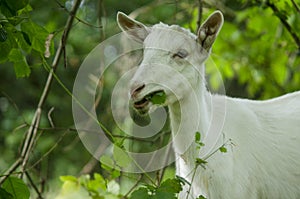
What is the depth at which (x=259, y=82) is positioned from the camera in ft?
23.1

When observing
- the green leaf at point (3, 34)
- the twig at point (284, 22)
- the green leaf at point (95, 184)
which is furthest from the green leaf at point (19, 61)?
the twig at point (284, 22)

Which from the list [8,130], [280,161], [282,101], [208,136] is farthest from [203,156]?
[8,130]

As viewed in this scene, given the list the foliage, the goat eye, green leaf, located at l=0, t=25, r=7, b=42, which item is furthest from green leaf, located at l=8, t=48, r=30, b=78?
the goat eye

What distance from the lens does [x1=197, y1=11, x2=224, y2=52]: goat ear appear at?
323 cm

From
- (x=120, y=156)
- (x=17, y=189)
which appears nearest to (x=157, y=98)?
(x=120, y=156)

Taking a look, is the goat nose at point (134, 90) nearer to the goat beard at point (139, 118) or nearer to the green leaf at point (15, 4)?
the goat beard at point (139, 118)

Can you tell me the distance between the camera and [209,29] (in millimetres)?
3262

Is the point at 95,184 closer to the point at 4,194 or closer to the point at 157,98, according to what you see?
the point at 157,98

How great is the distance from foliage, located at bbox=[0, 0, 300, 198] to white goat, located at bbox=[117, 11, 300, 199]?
0.35 feet

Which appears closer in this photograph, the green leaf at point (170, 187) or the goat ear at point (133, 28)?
the green leaf at point (170, 187)

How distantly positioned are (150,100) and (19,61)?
0.60 meters

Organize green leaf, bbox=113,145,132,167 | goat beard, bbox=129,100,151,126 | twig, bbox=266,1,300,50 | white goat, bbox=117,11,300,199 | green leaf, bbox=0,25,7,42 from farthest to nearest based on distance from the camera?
1. twig, bbox=266,1,300,50
2. goat beard, bbox=129,100,151,126
3. white goat, bbox=117,11,300,199
4. green leaf, bbox=113,145,132,167
5. green leaf, bbox=0,25,7,42

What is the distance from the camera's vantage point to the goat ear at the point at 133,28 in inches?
134

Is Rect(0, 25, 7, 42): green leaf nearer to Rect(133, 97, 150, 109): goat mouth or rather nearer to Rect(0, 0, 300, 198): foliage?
Rect(0, 0, 300, 198): foliage
